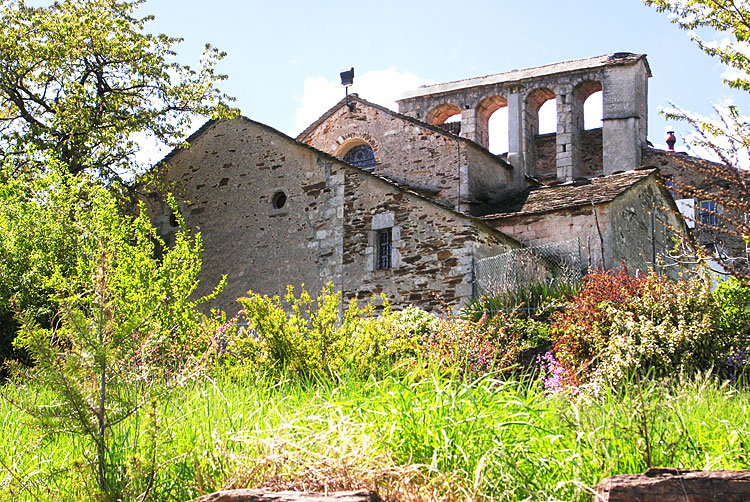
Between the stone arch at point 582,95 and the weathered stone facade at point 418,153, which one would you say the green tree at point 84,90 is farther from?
the stone arch at point 582,95

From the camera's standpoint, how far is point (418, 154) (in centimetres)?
1977

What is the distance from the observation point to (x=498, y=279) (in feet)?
45.2

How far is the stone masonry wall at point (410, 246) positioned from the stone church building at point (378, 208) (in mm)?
20

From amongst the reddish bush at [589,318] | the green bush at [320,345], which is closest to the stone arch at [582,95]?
the reddish bush at [589,318]

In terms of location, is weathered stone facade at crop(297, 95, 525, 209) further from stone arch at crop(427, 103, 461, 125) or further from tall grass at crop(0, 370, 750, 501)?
tall grass at crop(0, 370, 750, 501)

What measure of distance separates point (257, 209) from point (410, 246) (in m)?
3.93

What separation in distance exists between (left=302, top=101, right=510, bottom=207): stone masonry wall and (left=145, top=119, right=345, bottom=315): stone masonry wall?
10.9 feet

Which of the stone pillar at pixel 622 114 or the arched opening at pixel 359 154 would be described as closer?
the arched opening at pixel 359 154

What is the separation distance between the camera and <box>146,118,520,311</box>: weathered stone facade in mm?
14984

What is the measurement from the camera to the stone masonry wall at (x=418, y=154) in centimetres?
1911

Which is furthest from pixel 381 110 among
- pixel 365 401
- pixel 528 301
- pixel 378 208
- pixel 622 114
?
pixel 365 401

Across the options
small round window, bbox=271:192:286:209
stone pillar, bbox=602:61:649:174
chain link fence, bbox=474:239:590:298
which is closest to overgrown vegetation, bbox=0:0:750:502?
chain link fence, bbox=474:239:590:298

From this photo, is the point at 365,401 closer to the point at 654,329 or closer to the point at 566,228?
the point at 654,329

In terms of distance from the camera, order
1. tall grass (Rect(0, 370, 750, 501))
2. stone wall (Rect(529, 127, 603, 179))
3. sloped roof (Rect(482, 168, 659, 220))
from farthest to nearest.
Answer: stone wall (Rect(529, 127, 603, 179)), sloped roof (Rect(482, 168, 659, 220)), tall grass (Rect(0, 370, 750, 501))
